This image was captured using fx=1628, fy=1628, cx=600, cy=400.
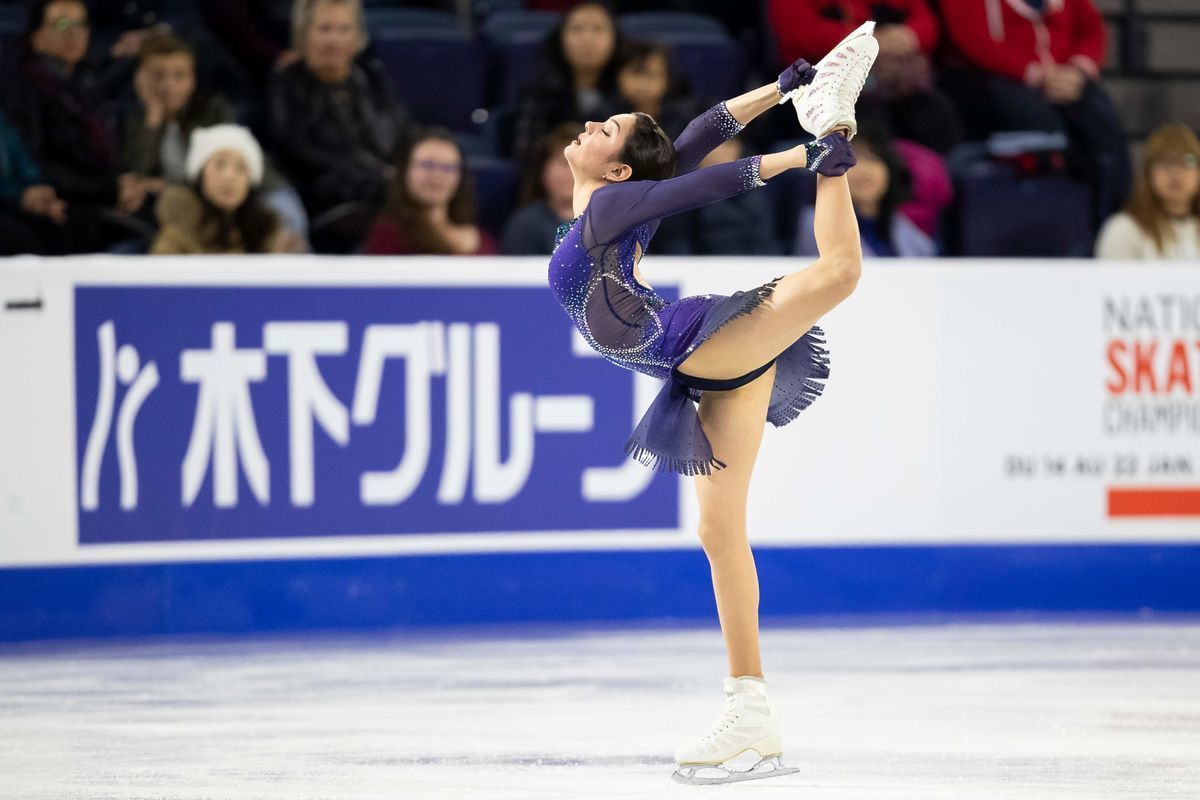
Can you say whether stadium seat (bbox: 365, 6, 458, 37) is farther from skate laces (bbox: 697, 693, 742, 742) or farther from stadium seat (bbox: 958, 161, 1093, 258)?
skate laces (bbox: 697, 693, 742, 742)

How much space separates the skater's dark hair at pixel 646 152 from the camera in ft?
10.1

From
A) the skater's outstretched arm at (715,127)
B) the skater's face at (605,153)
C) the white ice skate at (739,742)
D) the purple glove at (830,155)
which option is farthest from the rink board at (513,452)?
the purple glove at (830,155)

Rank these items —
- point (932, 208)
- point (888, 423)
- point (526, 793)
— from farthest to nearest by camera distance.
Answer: point (932, 208) → point (888, 423) → point (526, 793)

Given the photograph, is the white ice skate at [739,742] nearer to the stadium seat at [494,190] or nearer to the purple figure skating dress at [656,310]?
the purple figure skating dress at [656,310]

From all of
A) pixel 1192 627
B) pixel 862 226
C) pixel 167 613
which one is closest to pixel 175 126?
pixel 167 613

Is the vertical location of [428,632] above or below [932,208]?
below

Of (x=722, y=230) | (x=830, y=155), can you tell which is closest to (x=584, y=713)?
(x=830, y=155)

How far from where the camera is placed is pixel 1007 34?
661 centimetres

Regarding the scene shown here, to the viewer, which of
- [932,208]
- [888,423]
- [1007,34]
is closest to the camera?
[888,423]

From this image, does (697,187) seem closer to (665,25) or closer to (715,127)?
(715,127)

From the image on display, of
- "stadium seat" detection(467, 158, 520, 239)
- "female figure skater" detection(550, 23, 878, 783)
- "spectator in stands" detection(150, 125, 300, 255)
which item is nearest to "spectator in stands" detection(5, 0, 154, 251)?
"spectator in stands" detection(150, 125, 300, 255)

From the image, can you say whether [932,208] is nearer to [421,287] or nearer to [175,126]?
[421,287]

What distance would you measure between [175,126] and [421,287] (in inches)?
49.3

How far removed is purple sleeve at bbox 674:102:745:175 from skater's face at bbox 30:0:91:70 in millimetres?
2966
